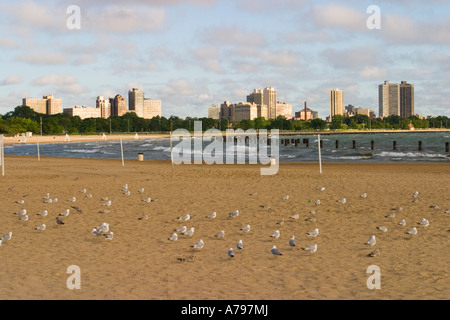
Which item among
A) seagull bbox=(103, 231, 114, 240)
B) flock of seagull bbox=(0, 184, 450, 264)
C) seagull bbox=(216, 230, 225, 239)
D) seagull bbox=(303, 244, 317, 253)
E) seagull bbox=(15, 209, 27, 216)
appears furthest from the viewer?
seagull bbox=(15, 209, 27, 216)

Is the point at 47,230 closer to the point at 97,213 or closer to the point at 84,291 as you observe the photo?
the point at 97,213

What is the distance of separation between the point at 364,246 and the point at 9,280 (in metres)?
6.97

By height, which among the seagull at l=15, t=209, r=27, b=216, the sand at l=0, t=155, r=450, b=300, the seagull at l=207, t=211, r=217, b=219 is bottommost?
the sand at l=0, t=155, r=450, b=300

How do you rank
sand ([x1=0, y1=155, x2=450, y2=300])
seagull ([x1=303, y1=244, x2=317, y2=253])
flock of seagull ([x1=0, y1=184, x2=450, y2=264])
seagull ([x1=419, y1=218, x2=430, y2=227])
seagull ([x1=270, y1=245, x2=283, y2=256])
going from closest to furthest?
sand ([x1=0, y1=155, x2=450, y2=300]) → seagull ([x1=270, y1=245, x2=283, y2=256]) → seagull ([x1=303, y1=244, x2=317, y2=253]) → flock of seagull ([x1=0, y1=184, x2=450, y2=264]) → seagull ([x1=419, y1=218, x2=430, y2=227])

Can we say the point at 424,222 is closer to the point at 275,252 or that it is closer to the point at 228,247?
the point at 275,252

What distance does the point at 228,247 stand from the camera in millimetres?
11016

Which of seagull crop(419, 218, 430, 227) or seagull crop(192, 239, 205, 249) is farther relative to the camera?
seagull crop(419, 218, 430, 227)

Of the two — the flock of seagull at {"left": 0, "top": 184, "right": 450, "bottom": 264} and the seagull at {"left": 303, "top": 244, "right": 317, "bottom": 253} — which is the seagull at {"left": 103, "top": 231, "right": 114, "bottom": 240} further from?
the seagull at {"left": 303, "top": 244, "right": 317, "bottom": 253}

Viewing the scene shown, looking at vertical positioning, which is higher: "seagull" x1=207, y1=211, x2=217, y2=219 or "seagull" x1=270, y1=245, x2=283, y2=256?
"seagull" x1=207, y1=211, x2=217, y2=219

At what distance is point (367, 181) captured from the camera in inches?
912

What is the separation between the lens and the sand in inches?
319

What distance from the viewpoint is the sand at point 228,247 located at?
809cm

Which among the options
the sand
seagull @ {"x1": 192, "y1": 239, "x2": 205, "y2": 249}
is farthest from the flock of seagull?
the sand

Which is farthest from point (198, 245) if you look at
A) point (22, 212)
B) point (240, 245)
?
point (22, 212)
